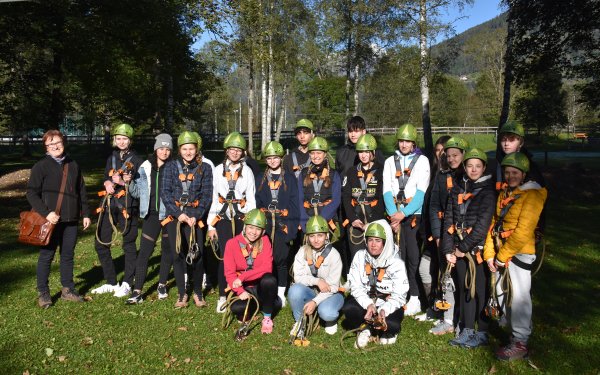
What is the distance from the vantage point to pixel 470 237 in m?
5.49

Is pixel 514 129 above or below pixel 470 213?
above

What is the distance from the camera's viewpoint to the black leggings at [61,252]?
22.5 ft

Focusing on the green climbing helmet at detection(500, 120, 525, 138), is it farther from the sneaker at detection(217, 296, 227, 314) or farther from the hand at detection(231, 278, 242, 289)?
the sneaker at detection(217, 296, 227, 314)

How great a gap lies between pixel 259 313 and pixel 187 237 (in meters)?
1.49

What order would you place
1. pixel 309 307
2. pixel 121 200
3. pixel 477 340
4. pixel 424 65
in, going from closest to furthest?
pixel 477 340 → pixel 309 307 → pixel 121 200 → pixel 424 65

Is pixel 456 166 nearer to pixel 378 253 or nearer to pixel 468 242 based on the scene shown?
pixel 468 242

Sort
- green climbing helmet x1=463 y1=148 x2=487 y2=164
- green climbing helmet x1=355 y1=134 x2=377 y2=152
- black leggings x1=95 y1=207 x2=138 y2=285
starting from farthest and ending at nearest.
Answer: black leggings x1=95 y1=207 x2=138 y2=285 → green climbing helmet x1=355 y1=134 x2=377 y2=152 → green climbing helmet x1=463 y1=148 x2=487 y2=164

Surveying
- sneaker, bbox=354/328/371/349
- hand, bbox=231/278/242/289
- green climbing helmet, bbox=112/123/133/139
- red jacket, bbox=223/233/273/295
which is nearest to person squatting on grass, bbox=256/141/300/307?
red jacket, bbox=223/233/273/295

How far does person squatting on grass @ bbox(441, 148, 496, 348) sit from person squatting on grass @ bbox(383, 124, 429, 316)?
0.82 m

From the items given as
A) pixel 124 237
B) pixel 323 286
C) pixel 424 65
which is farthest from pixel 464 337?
pixel 424 65

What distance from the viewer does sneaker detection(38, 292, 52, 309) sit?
6.96 meters

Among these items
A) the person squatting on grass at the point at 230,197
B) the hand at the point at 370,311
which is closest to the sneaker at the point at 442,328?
the hand at the point at 370,311

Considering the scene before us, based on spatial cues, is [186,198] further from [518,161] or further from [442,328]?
[518,161]

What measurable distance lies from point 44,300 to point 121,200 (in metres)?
1.78
